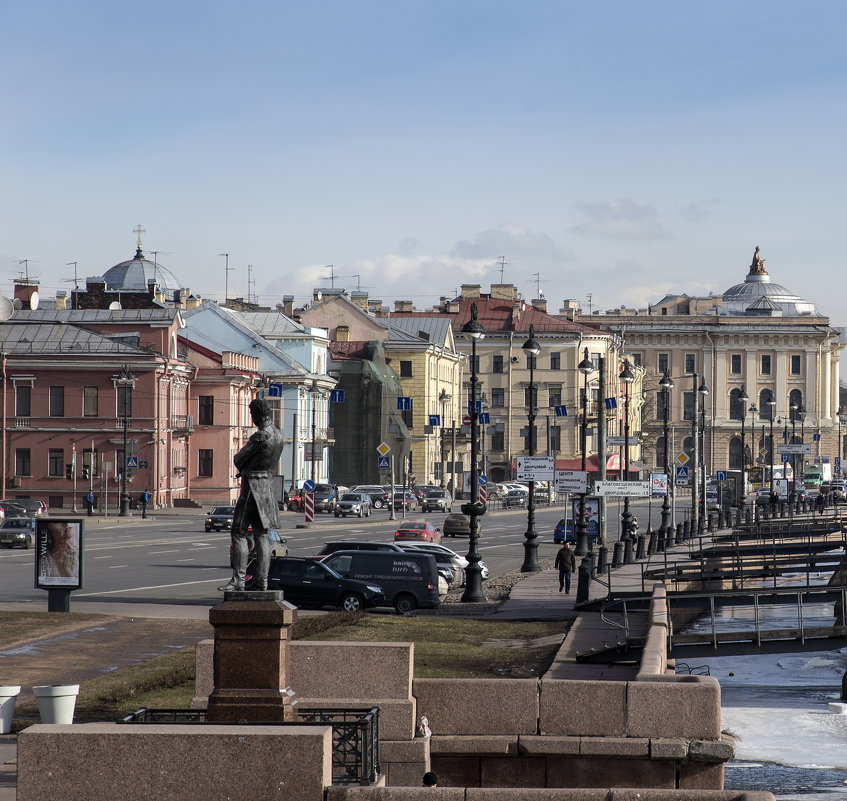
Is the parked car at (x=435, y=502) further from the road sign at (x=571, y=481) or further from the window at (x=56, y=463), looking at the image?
the road sign at (x=571, y=481)

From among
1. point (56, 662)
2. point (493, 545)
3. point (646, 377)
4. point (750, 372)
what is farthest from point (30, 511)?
point (750, 372)

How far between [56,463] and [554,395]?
53.0m

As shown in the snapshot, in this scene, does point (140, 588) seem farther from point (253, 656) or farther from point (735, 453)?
point (735, 453)

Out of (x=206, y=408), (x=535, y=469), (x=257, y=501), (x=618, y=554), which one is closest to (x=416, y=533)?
(x=618, y=554)

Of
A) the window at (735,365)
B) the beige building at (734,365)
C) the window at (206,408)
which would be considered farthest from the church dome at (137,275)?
the window at (735,365)

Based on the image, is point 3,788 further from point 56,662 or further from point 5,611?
point 5,611

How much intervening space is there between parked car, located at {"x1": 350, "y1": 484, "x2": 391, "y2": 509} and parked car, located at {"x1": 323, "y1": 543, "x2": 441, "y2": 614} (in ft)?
188

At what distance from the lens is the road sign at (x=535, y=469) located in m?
40.3

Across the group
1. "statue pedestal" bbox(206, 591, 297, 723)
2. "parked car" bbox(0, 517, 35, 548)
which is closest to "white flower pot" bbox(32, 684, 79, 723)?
"statue pedestal" bbox(206, 591, 297, 723)

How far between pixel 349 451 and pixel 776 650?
82.4 m

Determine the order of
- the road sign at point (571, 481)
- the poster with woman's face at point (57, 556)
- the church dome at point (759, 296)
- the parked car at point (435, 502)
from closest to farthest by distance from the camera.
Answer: the poster with woman's face at point (57, 556) < the road sign at point (571, 481) < the parked car at point (435, 502) < the church dome at point (759, 296)

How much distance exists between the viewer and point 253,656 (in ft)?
40.1

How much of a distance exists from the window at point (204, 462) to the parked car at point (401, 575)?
52324 mm

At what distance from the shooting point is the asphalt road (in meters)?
34.5
